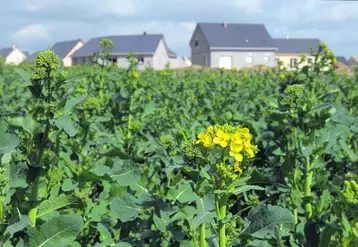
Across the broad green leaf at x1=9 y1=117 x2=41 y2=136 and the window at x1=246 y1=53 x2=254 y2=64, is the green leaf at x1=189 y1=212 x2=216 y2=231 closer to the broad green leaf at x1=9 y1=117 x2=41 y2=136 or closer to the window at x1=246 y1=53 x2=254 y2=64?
the broad green leaf at x1=9 y1=117 x2=41 y2=136

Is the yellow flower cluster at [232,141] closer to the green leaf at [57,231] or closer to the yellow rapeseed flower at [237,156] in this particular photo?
the yellow rapeseed flower at [237,156]

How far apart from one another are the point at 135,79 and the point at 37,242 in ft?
12.9

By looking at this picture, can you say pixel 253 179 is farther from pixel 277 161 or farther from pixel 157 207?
pixel 277 161

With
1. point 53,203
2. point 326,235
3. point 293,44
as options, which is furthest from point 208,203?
point 293,44

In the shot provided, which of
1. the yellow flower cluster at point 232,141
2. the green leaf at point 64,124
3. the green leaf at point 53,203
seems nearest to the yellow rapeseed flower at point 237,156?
the yellow flower cluster at point 232,141

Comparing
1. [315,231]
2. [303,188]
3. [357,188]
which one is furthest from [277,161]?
[357,188]

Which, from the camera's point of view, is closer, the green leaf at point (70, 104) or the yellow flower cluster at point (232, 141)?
the yellow flower cluster at point (232, 141)

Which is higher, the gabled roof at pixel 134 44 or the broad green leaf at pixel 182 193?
the gabled roof at pixel 134 44

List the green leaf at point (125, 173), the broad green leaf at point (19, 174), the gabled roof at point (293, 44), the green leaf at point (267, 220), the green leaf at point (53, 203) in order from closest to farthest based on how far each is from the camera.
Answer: the green leaf at point (267, 220)
the broad green leaf at point (19, 174)
the green leaf at point (53, 203)
the green leaf at point (125, 173)
the gabled roof at point (293, 44)

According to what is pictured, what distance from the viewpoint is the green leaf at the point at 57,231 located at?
218 centimetres

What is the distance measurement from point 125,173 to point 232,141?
98 cm

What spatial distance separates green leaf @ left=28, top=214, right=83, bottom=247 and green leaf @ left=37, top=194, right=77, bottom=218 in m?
0.38

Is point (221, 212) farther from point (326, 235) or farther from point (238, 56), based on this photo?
point (238, 56)

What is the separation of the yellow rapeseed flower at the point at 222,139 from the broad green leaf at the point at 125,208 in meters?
0.88
